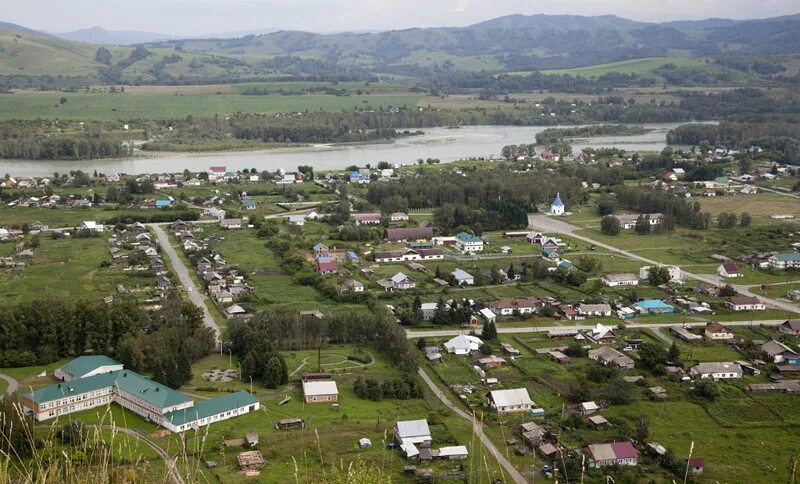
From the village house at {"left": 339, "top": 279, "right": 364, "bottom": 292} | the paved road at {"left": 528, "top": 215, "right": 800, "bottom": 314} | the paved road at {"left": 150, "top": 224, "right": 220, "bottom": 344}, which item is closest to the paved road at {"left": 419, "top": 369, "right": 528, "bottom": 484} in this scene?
the paved road at {"left": 150, "top": 224, "right": 220, "bottom": 344}

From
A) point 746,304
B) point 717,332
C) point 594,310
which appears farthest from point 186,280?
point 746,304

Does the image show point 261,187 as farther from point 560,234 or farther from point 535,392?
point 535,392

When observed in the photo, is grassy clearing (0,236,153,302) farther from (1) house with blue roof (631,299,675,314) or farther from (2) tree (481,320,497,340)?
(1) house with blue roof (631,299,675,314)

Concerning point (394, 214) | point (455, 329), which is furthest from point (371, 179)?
point (455, 329)

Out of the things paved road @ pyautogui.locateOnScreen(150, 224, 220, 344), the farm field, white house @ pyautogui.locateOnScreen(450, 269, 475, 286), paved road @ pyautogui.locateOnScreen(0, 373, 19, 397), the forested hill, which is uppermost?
the forested hill

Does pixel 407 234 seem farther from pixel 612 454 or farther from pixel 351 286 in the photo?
pixel 612 454

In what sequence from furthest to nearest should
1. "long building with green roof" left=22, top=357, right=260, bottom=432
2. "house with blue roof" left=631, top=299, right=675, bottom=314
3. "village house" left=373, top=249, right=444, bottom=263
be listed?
"village house" left=373, top=249, right=444, bottom=263 → "house with blue roof" left=631, top=299, right=675, bottom=314 → "long building with green roof" left=22, top=357, right=260, bottom=432
